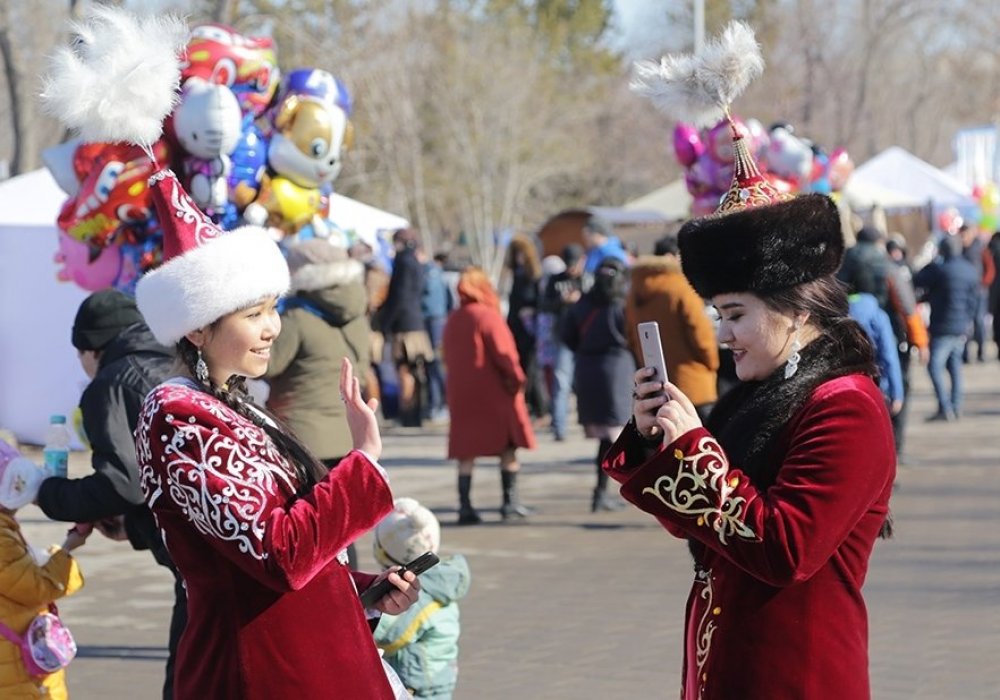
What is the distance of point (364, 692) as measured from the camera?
11.0 feet

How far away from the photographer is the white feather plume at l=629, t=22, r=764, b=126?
143 inches

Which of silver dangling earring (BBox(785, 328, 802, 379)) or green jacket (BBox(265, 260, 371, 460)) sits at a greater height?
silver dangling earring (BBox(785, 328, 802, 379))

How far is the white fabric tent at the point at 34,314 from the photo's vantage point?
13906 mm

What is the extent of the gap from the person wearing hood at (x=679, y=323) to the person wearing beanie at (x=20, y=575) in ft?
18.7

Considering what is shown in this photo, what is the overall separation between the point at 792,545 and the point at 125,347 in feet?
9.60

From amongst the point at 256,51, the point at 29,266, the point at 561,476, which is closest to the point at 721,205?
the point at 256,51

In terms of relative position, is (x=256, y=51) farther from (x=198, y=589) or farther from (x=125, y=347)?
(x=198, y=589)

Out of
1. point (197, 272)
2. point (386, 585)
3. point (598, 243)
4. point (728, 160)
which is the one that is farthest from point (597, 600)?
point (598, 243)

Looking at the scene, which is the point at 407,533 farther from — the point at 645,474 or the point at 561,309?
the point at 561,309

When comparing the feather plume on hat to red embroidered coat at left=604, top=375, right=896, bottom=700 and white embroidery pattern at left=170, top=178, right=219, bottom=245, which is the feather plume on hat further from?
white embroidery pattern at left=170, top=178, right=219, bottom=245

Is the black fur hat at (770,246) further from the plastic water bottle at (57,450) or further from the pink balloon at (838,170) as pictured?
the pink balloon at (838,170)

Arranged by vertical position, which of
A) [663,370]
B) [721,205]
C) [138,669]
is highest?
[721,205]

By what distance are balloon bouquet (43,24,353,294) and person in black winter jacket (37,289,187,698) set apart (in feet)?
12.2

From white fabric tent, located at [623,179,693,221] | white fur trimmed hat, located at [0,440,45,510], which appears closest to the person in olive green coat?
white fur trimmed hat, located at [0,440,45,510]
